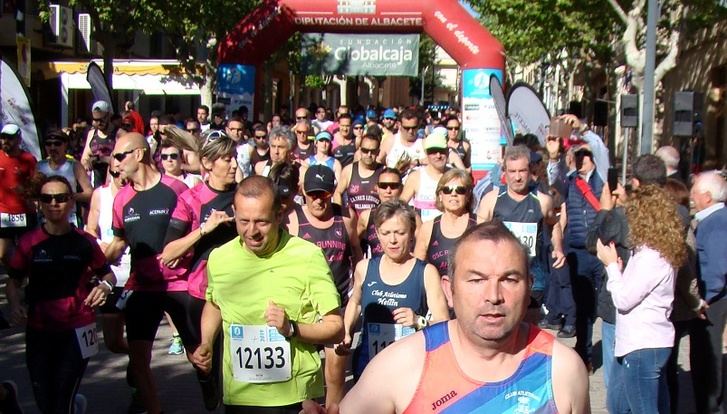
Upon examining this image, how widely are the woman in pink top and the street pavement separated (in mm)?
1806

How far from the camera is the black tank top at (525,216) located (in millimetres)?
7328

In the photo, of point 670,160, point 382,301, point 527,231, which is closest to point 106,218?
point 382,301

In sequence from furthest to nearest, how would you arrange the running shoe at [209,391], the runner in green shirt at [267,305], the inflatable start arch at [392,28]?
the inflatable start arch at [392,28], the running shoe at [209,391], the runner in green shirt at [267,305]

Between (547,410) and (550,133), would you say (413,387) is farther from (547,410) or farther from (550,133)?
(550,133)

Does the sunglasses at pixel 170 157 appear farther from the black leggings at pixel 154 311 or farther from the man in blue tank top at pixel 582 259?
the man in blue tank top at pixel 582 259

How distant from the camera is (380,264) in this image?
5.76m

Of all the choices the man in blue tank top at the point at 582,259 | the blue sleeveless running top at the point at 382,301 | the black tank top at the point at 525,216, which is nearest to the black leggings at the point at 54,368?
the blue sleeveless running top at the point at 382,301

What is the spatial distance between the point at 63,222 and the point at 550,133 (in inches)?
239

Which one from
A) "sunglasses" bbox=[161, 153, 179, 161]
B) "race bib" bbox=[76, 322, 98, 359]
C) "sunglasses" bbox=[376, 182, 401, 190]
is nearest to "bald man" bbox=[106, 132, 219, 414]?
"race bib" bbox=[76, 322, 98, 359]

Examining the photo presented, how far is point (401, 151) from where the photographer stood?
11859mm

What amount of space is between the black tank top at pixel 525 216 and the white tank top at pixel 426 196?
1.04m

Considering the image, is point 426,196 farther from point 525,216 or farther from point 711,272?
point 711,272

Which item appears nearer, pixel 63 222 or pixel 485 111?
pixel 63 222

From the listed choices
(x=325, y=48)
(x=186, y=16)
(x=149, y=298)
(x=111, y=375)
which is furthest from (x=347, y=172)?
(x=186, y=16)
